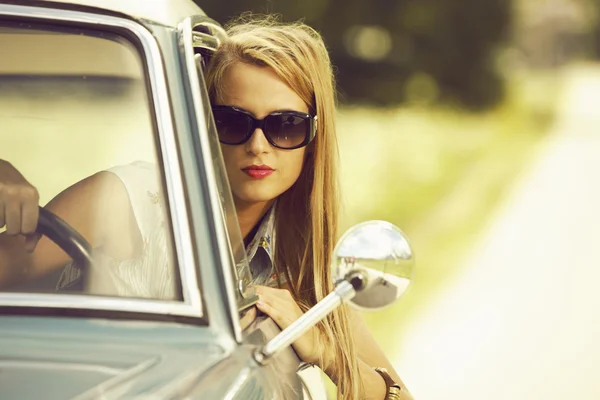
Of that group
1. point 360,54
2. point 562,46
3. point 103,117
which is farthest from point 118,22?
point 562,46

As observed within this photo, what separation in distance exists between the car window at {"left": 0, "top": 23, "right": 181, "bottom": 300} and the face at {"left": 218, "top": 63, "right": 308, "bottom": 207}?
408 millimetres

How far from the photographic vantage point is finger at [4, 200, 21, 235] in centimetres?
268

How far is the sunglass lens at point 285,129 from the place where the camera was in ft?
10.2

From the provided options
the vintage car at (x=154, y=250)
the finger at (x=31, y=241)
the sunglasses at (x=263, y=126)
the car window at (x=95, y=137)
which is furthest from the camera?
the sunglasses at (x=263, y=126)

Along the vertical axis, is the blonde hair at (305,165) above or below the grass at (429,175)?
below

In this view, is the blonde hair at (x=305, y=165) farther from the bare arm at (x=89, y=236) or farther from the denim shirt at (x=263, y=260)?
the bare arm at (x=89, y=236)

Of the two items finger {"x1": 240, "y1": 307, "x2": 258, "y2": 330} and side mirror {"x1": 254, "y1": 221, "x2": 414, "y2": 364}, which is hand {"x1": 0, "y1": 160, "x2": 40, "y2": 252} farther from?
side mirror {"x1": 254, "y1": 221, "x2": 414, "y2": 364}

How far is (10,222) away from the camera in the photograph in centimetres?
269

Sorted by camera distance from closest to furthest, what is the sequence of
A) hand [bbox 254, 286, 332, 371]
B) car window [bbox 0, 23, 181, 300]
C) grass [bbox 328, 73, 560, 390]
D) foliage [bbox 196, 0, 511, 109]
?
car window [bbox 0, 23, 181, 300] → hand [bbox 254, 286, 332, 371] → grass [bbox 328, 73, 560, 390] → foliage [bbox 196, 0, 511, 109]

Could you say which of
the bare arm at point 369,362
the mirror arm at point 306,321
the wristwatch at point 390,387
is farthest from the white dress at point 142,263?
the wristwatch at point 390,387

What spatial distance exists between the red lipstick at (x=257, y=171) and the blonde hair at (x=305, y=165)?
Result: 0.16 metres

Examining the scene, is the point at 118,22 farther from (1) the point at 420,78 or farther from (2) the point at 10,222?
(1) the point at 420,78

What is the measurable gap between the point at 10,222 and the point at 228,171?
0.67m

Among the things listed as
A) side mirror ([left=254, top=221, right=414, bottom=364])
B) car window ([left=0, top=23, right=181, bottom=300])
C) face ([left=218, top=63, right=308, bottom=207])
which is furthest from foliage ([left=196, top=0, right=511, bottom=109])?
side mirror ([left=254, top=221, right=414, bottom=364])
